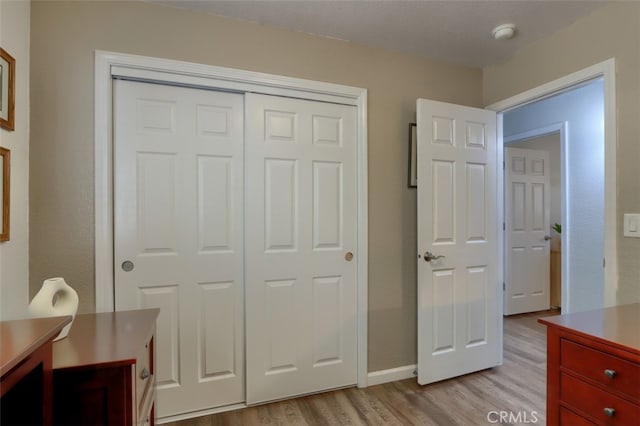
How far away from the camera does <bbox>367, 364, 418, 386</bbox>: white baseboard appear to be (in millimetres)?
2266

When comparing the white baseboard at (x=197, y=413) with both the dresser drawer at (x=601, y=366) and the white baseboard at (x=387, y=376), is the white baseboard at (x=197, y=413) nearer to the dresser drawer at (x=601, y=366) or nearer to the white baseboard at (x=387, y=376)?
the white baseboard at (x=387, y=376)

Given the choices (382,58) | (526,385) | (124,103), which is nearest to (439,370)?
(526,385)

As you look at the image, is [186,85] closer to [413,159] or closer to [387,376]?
[413,159]

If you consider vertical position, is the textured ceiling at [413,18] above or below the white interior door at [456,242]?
above

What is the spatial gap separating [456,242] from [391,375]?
1041 millimetres

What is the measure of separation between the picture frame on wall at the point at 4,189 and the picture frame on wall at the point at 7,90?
127 millimetres

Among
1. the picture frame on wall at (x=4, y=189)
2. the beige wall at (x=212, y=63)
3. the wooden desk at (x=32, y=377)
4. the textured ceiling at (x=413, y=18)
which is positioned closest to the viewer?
the wooden desk at (x=32, y=377)

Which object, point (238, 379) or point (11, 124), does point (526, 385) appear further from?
point (11, 124)

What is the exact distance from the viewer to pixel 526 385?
2270 millimetres

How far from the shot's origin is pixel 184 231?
6.25 feet

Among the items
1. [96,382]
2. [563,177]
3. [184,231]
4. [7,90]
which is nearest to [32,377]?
[96,382]

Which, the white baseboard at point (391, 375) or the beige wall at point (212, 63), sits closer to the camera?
the beige wall at point (212, 63)

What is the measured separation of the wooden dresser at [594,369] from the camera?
41.5 inches

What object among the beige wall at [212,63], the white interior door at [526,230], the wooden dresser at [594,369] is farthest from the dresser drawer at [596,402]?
the white interior door at [526,230]
